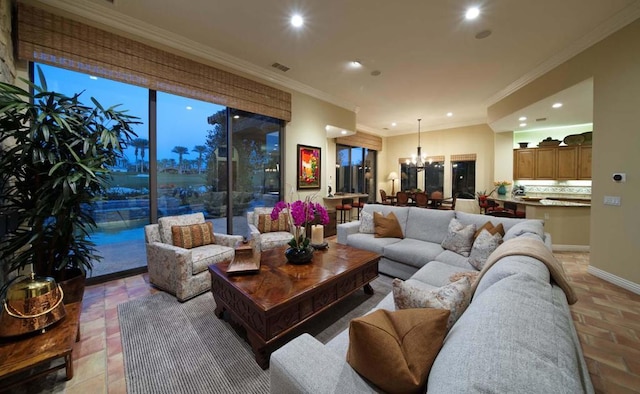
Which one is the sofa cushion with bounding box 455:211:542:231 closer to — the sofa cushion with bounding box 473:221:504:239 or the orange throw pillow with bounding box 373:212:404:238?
the sofa cushion with bounding box 473:221:504:239

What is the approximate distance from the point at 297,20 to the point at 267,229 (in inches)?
117

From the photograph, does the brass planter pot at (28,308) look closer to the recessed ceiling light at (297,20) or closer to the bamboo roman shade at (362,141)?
the recessed ceiling light at (297,20)

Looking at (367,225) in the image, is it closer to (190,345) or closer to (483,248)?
(483,248)

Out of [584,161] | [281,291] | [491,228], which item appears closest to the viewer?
[281,291]

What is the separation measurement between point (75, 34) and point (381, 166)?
846 cm

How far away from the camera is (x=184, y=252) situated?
2.68 metres

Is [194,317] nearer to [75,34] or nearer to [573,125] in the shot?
[75,34]

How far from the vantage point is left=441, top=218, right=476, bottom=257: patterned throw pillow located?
2938 mm

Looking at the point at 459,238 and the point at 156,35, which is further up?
the point at 156,35

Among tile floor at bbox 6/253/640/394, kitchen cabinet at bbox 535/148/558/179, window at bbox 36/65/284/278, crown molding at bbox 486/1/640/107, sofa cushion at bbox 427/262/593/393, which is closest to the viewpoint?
sofa cushion at bbox 427/262/593/393

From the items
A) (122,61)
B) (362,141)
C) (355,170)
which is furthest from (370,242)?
(362,141)

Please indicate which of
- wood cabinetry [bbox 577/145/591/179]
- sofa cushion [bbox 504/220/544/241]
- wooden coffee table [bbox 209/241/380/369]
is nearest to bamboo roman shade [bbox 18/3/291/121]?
wooden coffee table [bbox 209/241/380/369]

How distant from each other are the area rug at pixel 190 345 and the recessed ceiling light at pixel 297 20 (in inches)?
133

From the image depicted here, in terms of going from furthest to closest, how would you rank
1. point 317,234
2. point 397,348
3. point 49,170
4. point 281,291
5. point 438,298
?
1. point 317,234
2. point 49,170
3. point 281,291
4. point 438,298
5. point 397,348
